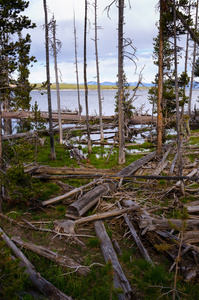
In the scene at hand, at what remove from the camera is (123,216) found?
8078 mm

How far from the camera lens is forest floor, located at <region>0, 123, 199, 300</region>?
4980mm

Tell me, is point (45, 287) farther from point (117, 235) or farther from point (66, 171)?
point (66, 171)

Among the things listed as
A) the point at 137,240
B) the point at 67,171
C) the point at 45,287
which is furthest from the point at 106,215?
the point at 67,171

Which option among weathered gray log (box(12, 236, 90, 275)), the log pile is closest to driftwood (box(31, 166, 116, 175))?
the log pile

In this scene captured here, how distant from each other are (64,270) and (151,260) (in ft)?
6.87

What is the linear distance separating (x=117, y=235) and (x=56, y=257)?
7.76ft

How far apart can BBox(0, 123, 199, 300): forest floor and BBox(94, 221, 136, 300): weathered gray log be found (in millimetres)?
118

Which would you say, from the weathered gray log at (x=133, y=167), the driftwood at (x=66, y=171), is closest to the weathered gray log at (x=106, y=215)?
the weathered gray log at (x=133, y=167)

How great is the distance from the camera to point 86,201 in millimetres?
8703

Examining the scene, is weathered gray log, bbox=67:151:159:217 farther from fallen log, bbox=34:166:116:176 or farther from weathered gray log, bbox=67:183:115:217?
fallen log, bbox=34:166:116:176

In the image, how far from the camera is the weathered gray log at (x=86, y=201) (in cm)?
833

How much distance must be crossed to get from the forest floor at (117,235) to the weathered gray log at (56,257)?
3cm

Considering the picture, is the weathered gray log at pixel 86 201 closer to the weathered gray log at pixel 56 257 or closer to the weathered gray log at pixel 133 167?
the weathered gray log at pixel 133 167

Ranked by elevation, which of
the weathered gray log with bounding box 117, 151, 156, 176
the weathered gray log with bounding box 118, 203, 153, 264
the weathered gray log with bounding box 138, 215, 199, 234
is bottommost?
the weathered gray log with bounding box 118, 203, 153, 264
